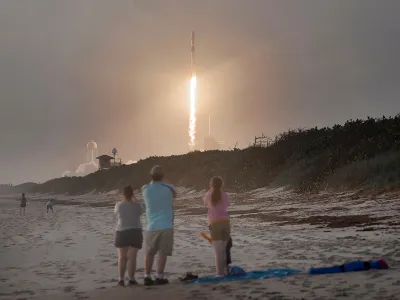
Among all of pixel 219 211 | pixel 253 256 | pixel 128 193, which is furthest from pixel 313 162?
pixel 128 193

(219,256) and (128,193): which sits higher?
(128,193)

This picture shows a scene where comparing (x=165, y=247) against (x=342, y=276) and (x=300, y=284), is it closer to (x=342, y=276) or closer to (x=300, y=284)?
(x=300, y=284)

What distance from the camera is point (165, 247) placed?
8055 millimetres

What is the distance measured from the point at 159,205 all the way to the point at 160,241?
568 mm

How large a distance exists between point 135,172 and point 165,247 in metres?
67.9

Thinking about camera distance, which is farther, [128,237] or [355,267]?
[128,237]

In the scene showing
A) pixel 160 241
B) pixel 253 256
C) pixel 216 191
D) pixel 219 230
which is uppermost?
pixel 216 191

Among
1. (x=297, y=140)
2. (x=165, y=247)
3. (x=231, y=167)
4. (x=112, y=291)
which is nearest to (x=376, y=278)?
(x=165, y=247)

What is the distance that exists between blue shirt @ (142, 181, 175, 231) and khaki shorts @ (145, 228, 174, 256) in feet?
0.26

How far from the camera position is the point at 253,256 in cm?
1093

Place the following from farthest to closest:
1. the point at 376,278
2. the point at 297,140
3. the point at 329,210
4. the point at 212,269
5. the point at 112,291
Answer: the point at 297,140, the point at 329,210, the point at 212,269, the point at 112,291, the point at 376,278

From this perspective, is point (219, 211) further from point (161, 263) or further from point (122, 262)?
point (122, 262)

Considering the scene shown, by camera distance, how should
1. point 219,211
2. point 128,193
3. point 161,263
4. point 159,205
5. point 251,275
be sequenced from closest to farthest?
point 161,263, point 159,205, point 251,275, point 128,193, point 219,211

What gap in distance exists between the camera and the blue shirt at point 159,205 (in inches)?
320
